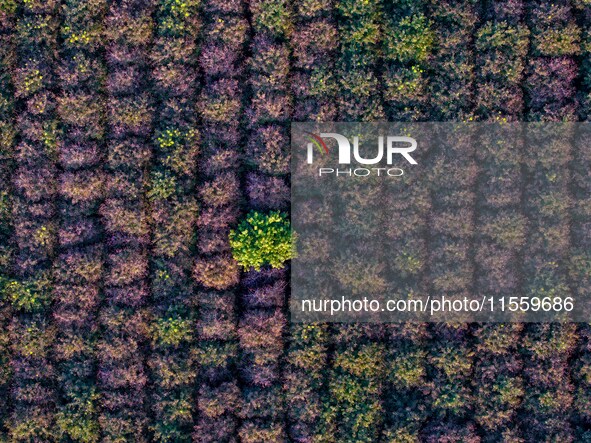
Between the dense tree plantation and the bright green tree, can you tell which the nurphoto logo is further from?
the bright green tree

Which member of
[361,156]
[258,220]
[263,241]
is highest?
[361,156]

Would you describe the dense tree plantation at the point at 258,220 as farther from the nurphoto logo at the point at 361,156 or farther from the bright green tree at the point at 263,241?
the nurphoto logo at the point at 361,156

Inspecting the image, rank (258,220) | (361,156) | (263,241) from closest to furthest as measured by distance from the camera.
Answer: (263,241)
(258,220)
(361,156)

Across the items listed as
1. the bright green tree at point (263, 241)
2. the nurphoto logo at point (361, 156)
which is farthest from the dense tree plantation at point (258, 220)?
the nurphoto logo at point (361, 156)

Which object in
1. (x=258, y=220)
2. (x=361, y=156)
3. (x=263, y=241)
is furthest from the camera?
(x=361, y=156)

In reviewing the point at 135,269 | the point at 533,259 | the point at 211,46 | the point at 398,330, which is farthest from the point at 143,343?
the point at 533,259

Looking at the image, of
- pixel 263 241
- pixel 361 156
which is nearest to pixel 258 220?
pixel 263 241

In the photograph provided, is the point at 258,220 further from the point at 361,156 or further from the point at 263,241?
→ the point at 361,156

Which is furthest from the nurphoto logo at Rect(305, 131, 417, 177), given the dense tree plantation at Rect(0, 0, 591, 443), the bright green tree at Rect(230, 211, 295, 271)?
the bright green tree at Rect(230, 211, 295, 271)

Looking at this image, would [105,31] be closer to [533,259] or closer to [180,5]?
[180,5]
